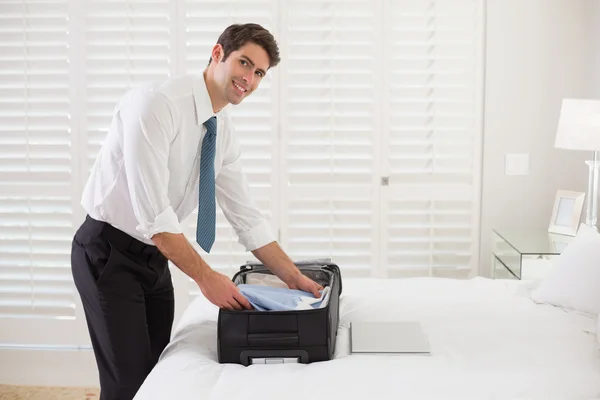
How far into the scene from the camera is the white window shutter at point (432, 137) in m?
3.58

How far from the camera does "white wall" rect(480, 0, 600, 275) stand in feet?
11.7

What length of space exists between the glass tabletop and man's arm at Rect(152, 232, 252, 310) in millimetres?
1554


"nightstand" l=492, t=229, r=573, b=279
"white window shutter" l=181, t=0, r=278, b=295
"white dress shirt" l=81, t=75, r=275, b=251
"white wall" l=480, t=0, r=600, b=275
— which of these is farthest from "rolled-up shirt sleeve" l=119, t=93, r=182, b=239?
"white wall" l=480, t=0, r=600, b=275

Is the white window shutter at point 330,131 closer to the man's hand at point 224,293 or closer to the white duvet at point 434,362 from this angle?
the white duvet at point 434,362

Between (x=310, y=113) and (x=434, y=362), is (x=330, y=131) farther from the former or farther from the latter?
(x=434, y=362)

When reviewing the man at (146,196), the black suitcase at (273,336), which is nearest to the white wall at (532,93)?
the man at (146,196)

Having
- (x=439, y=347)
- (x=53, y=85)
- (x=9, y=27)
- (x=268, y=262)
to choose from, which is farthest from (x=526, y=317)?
(x=9, y=27)

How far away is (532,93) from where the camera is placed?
361 centimetres

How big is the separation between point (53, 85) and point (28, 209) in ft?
2.06

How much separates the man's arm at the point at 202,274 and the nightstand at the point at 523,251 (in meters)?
1.55

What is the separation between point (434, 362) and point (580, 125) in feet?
5.25

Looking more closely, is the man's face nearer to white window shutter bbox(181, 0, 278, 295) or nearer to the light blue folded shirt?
the light blue folded shirt

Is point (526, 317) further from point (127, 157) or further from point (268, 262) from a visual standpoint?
point (127, 157)

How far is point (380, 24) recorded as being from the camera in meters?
3.59
